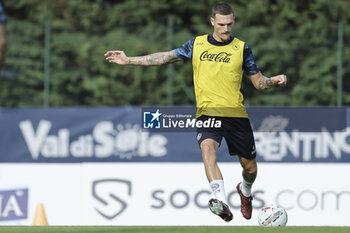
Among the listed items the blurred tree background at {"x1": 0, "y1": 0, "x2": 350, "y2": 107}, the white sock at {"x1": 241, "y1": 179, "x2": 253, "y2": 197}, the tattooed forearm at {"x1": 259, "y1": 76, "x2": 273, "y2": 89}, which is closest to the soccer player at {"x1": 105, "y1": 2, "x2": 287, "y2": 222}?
the tattooed forearm at {"x1": 259, "y1": 76, "x2": 273, "y2": 89}

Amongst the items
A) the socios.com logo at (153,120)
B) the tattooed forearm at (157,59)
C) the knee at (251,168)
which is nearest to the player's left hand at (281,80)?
the knee at (251,168)

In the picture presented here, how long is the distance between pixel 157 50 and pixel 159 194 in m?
6.65

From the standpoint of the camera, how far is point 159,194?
40.4 feet

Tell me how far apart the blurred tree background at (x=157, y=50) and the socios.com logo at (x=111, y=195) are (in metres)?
6.16

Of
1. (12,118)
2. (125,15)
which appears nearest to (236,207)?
(12,118)

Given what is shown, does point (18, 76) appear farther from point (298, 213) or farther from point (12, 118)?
point (298, 213)

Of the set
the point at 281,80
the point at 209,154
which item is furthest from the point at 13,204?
the point at 281,80

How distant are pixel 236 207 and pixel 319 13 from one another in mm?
8491

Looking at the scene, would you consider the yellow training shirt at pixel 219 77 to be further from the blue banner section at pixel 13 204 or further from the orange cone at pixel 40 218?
the blue banner section at pixel 13 204

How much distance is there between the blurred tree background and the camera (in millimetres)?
18281

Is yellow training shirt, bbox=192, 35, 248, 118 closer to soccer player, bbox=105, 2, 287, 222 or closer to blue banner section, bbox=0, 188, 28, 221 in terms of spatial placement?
soccer player, bbox=105, 2, 287, 222

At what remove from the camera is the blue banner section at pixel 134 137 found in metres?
15.8

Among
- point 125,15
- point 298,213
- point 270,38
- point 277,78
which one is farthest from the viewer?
point 125,15

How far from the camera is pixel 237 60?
876 cm
